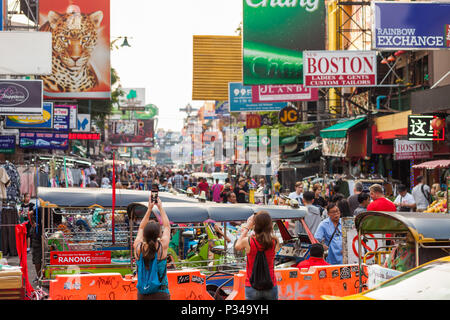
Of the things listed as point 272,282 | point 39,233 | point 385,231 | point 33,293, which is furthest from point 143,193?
point 272,282

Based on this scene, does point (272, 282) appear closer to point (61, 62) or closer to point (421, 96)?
point (421, 96)

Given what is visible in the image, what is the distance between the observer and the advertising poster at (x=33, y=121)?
80.8ft

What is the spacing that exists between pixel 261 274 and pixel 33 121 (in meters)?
20.2

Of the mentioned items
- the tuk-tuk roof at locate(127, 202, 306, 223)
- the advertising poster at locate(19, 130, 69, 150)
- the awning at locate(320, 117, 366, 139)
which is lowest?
the tuk-tuk roof at locate(127, 202, 306, 223)

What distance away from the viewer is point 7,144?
24891mm

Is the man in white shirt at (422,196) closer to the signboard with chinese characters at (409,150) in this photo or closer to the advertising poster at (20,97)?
the signboard with chinese characters at (409,150)

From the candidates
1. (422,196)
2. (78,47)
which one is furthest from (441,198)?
(78,47)

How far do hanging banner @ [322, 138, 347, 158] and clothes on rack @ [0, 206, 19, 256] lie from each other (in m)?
13.7

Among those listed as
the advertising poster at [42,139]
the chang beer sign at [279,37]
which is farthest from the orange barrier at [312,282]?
the advertising poster at [42,139]

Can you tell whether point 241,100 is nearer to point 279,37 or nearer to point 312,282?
point 279,37

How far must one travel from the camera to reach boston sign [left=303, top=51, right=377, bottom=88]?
20250 mm

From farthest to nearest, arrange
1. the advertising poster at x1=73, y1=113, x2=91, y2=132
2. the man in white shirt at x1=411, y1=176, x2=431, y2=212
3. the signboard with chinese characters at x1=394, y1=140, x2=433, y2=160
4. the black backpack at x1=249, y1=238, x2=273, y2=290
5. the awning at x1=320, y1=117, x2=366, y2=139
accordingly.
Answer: the advertising poster at x1=73, y1=113, x2=91, y2=132 → the awning at x1=320, y1=117, x2=366, y2=139 → the signboard with chinese characters at x1=394, y1=140, x2=433, y2=160 → the man in white shirt at x1=411, y1=176, x2=431, y2=212 → the black backpack at x1=249, y1=238, x2=273, y2=290

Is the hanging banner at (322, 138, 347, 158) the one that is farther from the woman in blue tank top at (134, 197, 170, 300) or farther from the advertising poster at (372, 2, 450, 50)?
the woman in blue tank top at (134, 197, 170, 300)

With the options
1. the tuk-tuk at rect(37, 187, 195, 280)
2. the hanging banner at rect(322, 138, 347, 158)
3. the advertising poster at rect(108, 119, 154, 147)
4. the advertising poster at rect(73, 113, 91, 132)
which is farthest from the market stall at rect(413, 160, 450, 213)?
the advertising poster at rect(108, 119, 154, 147)
